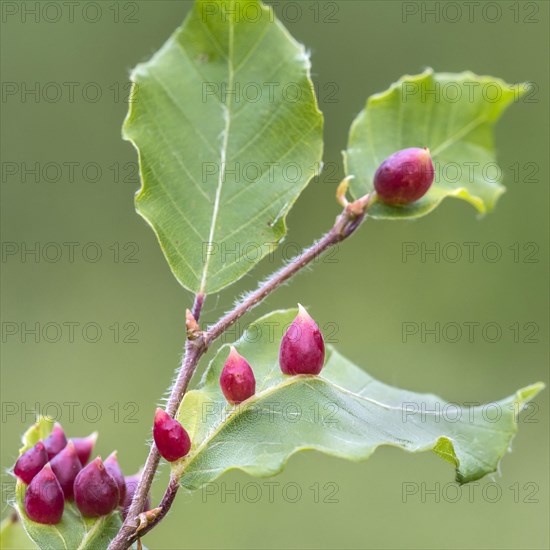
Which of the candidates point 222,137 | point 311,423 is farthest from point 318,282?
point 311,423

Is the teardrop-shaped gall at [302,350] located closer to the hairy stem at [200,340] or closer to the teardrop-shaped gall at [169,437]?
the hairy stem at [200,340]

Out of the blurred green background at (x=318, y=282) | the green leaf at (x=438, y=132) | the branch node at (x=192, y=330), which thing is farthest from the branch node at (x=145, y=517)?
the blurred green background at (x=318, y=282)

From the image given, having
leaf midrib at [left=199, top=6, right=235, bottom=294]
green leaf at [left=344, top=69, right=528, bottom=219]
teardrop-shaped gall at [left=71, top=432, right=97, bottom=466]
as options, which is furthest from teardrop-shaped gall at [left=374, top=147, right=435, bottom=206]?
teardrop-shaped gall at [left=71, top=432, right=97, bottom=466]

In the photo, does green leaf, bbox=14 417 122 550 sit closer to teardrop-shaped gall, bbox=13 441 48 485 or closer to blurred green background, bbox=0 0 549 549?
teardrop-shaped gall, bbox=13 441 48 485

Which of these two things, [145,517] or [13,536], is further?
[13,536]

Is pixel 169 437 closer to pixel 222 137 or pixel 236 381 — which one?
pixel 236 381

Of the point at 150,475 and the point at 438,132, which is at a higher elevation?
the point at 438,132
